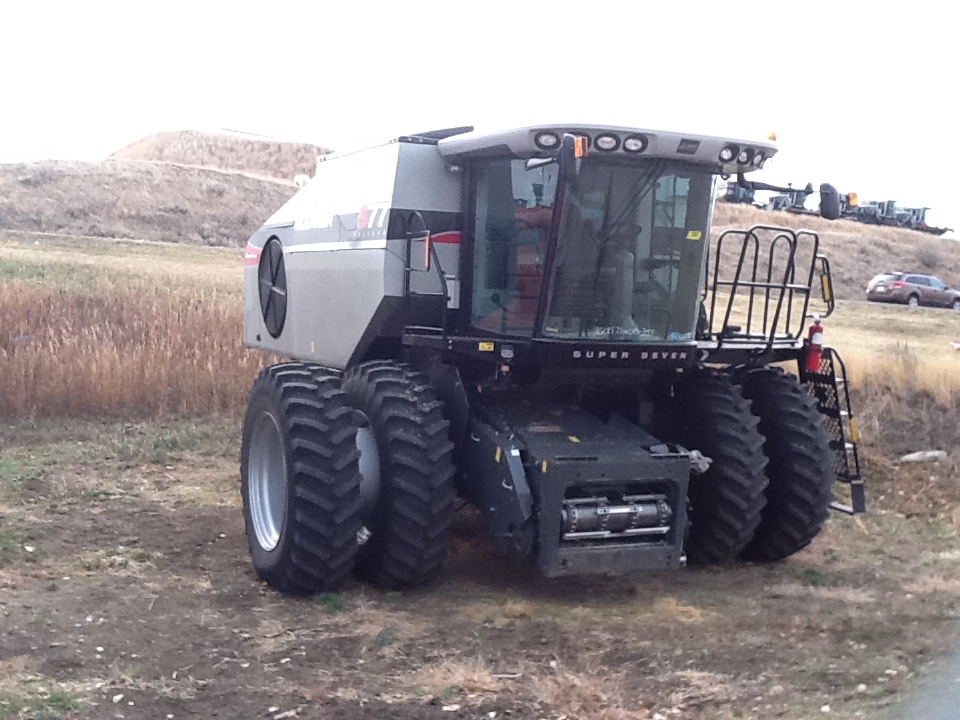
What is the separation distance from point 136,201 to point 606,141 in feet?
134

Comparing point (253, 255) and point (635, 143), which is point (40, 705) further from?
point (253, 255)

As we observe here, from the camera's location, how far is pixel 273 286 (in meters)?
9.76

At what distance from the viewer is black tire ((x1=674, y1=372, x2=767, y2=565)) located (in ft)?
23.2

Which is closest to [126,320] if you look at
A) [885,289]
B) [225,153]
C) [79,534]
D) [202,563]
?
[79,534]

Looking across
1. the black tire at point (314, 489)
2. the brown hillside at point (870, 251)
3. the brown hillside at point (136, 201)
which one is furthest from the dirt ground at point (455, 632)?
the brown hillside at point (136, 201)

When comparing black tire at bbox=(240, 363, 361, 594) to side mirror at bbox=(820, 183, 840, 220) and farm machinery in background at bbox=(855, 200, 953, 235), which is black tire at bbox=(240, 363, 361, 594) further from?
farm machinery in background at bbox=(855, 200, 953, 235)

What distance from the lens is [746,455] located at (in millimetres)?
7094

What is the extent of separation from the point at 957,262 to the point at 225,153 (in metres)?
45.5

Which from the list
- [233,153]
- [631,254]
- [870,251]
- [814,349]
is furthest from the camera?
[233,153]

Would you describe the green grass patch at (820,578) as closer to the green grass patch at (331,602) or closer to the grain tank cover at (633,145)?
the grain tank cover at (633,145)

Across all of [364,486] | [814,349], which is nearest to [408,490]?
[364,486]

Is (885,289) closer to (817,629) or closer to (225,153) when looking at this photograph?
(817,629)

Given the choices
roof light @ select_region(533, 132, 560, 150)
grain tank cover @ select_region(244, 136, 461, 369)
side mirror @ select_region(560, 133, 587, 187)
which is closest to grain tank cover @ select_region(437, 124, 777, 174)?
roof light @ select_region(533, 132, 560, 150)

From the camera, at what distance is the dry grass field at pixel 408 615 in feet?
16.5
